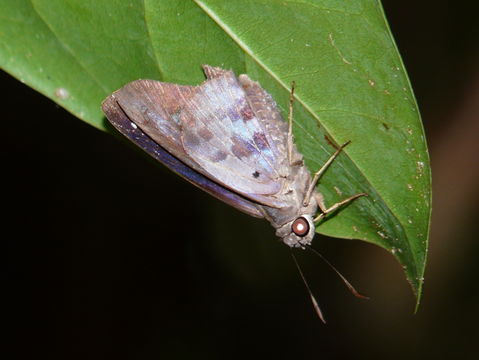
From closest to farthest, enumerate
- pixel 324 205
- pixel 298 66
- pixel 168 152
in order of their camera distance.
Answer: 1. pixel 298 66
2. pixel 168 152
3. pixel 324 205

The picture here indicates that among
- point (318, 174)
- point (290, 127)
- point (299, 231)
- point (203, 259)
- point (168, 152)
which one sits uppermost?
point (203, 259)

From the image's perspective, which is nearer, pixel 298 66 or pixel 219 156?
pixel 298 66

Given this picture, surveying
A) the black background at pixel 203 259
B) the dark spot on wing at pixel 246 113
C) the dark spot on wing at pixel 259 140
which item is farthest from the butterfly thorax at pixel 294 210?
the black background at pixel 203 259

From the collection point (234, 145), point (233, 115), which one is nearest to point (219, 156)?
point (234, 145)

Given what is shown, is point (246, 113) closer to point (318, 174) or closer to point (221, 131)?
point (221, 131)

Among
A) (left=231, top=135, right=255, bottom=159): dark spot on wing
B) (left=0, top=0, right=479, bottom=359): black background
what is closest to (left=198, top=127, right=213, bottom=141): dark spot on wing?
(left=231, top=135, right=255, bottom=159): dark spot on wing

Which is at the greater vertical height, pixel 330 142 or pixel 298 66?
pixel 298 66

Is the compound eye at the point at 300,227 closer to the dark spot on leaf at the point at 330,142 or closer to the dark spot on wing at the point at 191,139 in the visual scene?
the dark spot on leaf at the point at 330,142

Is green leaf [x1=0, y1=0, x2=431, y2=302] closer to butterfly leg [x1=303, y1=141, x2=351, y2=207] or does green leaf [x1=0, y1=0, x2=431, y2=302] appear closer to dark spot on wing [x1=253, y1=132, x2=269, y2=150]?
butterfly leg [x1=303, y1=141, x2=351, y2=207]
